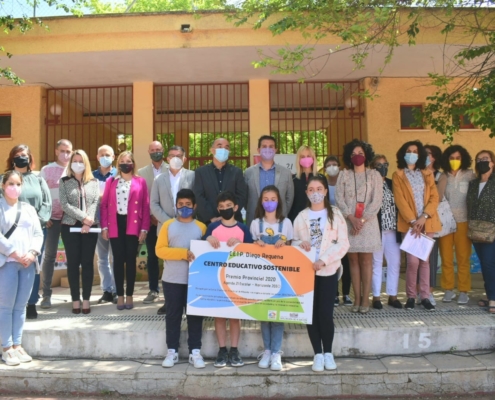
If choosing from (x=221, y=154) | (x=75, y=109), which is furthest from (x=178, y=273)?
(x=75, y=109)

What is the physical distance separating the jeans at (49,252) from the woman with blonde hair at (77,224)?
263 mm

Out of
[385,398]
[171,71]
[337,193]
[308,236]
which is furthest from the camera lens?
[171,71]

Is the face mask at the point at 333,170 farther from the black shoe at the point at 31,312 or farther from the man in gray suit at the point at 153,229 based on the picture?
the black shoe at the point at 31,312

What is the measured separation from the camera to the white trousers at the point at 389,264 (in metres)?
5.38

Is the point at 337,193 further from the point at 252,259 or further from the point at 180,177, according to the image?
the point at 180,177

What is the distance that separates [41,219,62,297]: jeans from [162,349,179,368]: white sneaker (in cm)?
222

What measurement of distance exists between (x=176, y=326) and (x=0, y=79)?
773cm

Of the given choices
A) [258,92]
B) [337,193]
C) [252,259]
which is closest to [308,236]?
[252,259]

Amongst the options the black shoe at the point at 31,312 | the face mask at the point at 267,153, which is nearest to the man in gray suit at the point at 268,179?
the face mask at the point at 267,153

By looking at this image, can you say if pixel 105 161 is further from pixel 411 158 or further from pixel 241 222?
pixel 411 158

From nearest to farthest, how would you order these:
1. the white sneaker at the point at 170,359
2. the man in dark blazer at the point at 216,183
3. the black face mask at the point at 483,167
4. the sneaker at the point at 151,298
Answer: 1. the white sneaker at the point at 170,359
2. the man in dark blazer at the point at 216,183
3. the black face mask at the point at 483,167
4. the sneaker at the point at 151,298

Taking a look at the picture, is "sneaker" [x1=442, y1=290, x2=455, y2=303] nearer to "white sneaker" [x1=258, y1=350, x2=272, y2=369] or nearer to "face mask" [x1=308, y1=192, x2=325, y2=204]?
"face mask" [x1=308, y1=192, x2=325, y2=204]

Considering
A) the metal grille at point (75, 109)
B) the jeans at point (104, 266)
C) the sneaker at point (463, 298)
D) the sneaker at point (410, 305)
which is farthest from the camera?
the metal grille at point (75, 109)

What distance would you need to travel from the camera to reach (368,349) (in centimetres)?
467
